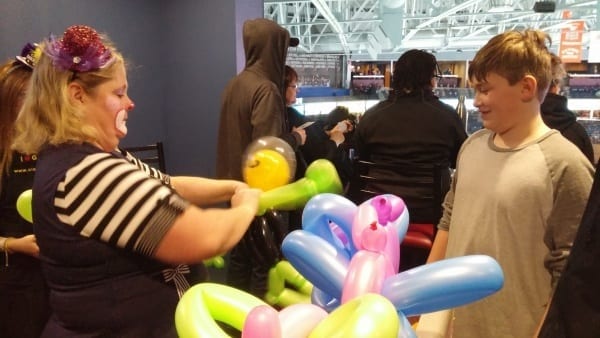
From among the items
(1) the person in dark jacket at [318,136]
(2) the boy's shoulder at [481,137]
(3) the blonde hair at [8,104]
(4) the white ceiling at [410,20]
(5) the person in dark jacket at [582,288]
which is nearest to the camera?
(5) the person in dark jacket at [582,288]

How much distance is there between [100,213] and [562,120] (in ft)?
7.62

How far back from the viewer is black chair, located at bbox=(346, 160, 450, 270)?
2.54 metres

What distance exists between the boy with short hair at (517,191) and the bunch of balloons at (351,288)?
0.28 metres

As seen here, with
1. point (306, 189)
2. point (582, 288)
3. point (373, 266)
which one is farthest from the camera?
point (306, 189)

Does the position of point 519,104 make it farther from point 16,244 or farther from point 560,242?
point 16,244

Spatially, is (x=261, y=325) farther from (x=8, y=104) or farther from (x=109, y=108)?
(x=8, y=104)

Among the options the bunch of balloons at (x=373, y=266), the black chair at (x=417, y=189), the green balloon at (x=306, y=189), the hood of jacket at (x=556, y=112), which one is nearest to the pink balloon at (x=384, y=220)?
the bunch of balloons at (x=373, y=266)

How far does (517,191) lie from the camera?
1.28m

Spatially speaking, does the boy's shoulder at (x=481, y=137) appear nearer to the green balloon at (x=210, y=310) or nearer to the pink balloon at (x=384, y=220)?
the pink balloon at (x=384, y=220)

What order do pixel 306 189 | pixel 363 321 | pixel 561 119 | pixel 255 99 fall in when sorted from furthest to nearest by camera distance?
pixel 561 119 < pixel 255 99 < pixel 306 189 < pixel 363 321

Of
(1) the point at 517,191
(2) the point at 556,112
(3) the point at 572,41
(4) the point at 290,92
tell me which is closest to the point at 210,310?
(1) the point at 517,191

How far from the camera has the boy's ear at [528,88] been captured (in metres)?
1.32

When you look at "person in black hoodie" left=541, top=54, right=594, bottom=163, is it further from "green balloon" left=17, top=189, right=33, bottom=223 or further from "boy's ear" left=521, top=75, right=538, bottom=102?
"green balloon" left=17, top=189, right=33, bottom=223

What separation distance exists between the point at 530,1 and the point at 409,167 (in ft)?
29.1
